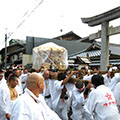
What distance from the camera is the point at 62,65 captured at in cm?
1209

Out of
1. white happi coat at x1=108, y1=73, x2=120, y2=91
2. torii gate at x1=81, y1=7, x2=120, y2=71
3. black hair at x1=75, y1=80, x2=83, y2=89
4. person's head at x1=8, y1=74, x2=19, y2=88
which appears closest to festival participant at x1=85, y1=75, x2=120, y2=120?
black hair at x1=75, y1=80, x2=83, y2=89

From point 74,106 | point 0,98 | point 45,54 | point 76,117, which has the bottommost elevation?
point 76,117

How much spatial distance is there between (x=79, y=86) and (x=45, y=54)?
740 centimetres

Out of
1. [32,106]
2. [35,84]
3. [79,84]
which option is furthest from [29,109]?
[79,84]

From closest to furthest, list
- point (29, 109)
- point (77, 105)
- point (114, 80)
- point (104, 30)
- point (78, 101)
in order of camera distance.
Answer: point (29, 109) → point (78, 101) → point (77, 105) → point (114, 80) → point (104, 30)

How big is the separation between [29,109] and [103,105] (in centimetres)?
168

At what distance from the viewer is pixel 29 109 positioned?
207cm

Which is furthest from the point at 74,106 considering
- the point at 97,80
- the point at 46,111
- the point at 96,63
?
the point at 96,63

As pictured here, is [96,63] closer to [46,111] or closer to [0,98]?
[0,98]

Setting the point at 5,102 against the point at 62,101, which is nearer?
the point at 5,102

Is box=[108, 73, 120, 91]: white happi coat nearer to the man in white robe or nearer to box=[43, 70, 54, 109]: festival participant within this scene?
box=[43, 70, 54, 109]: festival participant

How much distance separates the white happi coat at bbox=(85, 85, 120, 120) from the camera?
3.20 meters

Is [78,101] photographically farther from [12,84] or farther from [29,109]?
[29,109]

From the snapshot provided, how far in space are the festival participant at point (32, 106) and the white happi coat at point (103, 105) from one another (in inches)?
47.0
